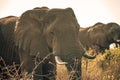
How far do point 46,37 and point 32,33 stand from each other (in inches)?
13.4

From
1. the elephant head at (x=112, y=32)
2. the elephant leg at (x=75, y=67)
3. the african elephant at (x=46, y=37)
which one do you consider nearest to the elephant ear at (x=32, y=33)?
the african elephant at (x=46, y=37)

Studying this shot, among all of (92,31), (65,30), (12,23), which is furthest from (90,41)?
(65,30)

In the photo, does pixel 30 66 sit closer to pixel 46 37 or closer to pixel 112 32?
pixel 46 37

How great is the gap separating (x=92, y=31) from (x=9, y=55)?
14.8 meters

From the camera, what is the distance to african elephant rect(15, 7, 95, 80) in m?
8.78

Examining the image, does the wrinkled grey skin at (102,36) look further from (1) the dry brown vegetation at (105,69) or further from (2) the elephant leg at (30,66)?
(2) the elephant leg at (30,66)

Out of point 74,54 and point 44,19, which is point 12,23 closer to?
point 44,19

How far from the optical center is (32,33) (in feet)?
30.6

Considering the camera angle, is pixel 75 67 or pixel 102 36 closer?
pixel 75 67

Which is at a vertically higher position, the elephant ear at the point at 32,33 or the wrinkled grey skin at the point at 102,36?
the elephant ear at the point at 32,33

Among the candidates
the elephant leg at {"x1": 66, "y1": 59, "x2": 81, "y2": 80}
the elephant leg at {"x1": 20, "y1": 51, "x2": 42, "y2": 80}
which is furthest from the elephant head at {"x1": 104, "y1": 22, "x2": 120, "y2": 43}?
the elephant leg at {"x1": 66, "y1": 59, "x2": 81, "y2": 80}

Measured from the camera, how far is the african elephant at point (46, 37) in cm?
878

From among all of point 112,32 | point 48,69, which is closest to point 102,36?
point 112,32

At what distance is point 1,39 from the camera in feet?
35.5
